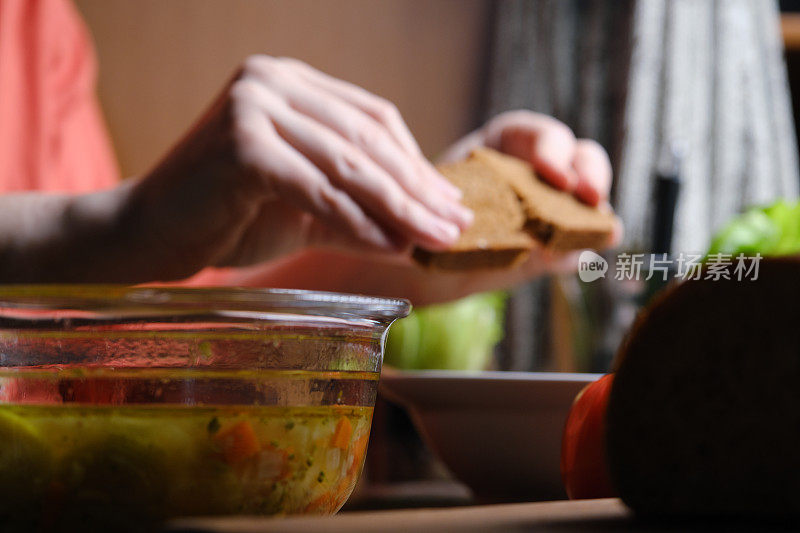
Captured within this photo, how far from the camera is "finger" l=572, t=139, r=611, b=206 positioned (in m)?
0.80

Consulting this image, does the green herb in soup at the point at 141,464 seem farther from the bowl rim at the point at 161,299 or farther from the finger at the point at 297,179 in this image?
the finger at the point at 297,179

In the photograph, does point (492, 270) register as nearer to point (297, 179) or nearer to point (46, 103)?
point (297, 179)

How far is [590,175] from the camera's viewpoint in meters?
0.81

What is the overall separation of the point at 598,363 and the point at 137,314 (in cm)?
113

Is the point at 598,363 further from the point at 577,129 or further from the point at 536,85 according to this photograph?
the point at 536,85

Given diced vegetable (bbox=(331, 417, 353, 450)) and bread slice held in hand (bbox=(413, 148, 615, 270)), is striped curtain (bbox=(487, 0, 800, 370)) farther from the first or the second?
diced vegetable (bbox=(331, 417, 353, 450))

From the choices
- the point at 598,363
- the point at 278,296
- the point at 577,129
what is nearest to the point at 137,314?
the point at 278,296

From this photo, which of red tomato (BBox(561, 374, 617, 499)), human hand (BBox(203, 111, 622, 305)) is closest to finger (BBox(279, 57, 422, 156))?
human hand (BBox(203, 111, 622, 305))

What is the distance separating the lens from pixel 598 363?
1.30 meters

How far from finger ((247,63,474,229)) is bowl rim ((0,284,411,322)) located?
362 mm

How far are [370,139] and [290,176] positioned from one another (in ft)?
0.27

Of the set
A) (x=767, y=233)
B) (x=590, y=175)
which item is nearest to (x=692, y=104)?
(x=767, y=233)

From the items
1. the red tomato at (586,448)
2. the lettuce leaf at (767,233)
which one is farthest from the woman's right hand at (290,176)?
the lettuce leaf at (767,233)

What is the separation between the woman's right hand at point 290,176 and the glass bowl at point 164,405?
1.06 ft
